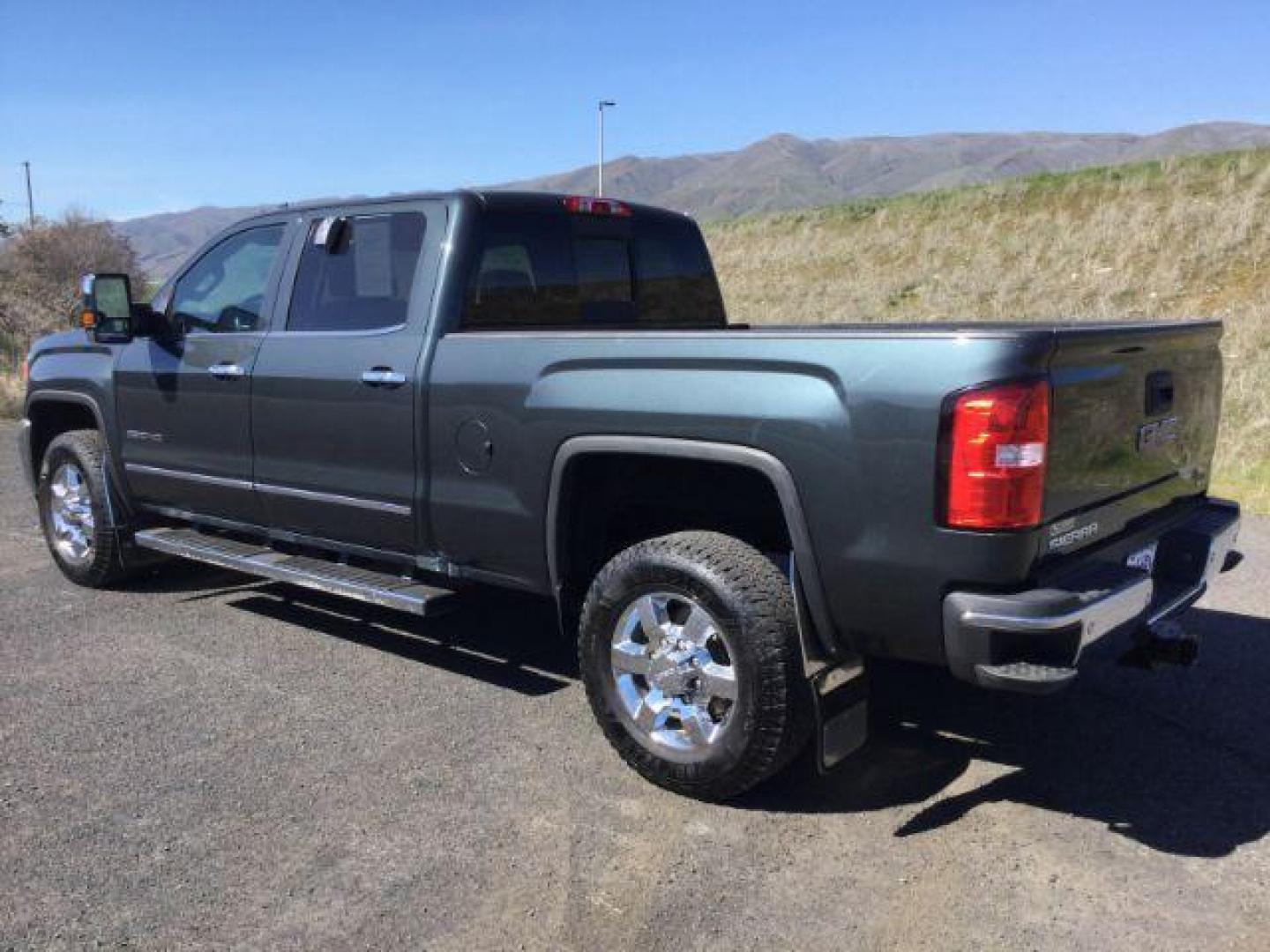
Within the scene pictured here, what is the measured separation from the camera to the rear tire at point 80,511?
596 centimetres

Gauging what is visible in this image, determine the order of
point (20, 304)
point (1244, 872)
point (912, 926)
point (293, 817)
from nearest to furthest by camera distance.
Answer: point (912, 926), point (1244, 872), point (293, 817), point (20, 304)

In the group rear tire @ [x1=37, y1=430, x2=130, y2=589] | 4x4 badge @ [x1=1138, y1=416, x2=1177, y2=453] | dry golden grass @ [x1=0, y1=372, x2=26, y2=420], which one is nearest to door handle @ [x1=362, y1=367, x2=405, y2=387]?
rear tire @ [x1=37, y1=430, x2=130, y2=589]

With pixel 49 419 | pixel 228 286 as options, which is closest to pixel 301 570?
pixel 228 286

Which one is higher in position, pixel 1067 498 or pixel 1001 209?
pixel 1001 209

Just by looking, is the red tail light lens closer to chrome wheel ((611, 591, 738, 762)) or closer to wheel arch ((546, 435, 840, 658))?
wheel arch ((546, 435, 840, 658))

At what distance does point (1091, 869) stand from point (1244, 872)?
42cm

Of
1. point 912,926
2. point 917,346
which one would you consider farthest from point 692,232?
point 912,926

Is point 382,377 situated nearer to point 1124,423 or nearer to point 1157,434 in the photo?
point 1124,423

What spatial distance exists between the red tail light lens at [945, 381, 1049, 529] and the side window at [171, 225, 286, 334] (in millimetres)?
3382

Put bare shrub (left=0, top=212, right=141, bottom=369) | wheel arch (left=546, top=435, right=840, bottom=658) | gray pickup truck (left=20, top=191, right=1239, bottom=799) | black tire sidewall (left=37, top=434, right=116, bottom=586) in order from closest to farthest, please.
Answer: gray pickup truck (left=20, top=191, right=1239, bottom=799), wheel arch (left=546, top=435, right=840, bottom=658), black tire sidewall (left=37, top=434, right=116, bottom=586), bare shrub (left=0, top=212, right=141, bottom=369)

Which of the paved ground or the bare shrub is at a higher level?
the bare shrub

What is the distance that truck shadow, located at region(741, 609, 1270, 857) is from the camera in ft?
11.5

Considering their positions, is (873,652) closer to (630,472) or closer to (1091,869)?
(1091,869)

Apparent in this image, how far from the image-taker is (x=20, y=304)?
23.0 meters
